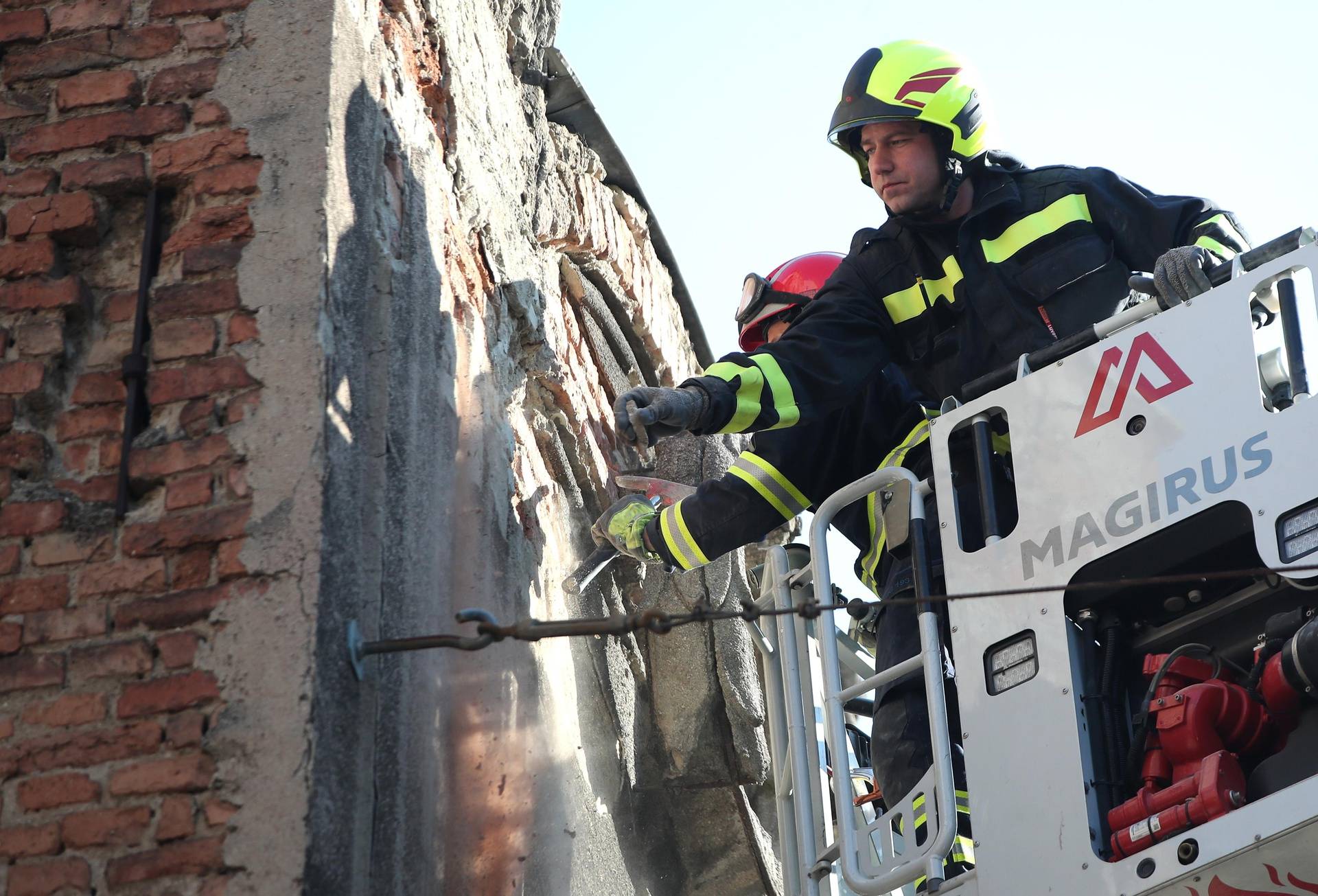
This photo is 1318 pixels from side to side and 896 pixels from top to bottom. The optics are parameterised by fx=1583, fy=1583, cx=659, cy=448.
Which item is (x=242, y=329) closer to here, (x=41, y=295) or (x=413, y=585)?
(x=41, y=295)

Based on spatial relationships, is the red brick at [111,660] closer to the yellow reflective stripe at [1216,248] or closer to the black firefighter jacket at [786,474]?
the black firefighter jacket at [786,474]

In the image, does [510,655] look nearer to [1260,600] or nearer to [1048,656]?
[1048,656]

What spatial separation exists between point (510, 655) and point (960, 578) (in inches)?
58.5

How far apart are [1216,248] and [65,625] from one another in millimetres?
3162

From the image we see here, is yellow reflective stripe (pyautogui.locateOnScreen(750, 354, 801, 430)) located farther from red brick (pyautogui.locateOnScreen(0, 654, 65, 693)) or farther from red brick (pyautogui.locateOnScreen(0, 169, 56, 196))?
red brick (pyautogui.locateOnScreen(0, 654, 65, 693))

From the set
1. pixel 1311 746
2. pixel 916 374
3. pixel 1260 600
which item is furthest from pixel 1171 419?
pixel 916 374

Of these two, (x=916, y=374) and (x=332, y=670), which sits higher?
(x=916, y=374)

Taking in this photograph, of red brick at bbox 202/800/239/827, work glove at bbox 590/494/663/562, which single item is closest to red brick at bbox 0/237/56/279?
red brick at bbox 202/800/239/827

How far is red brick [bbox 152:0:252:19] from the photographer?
4.07 metres

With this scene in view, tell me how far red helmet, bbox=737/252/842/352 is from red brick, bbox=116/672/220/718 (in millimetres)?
3258

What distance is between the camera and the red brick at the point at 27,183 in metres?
3.98

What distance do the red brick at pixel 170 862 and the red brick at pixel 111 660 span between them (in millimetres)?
410

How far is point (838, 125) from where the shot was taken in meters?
5.27

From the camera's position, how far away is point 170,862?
129 inches
